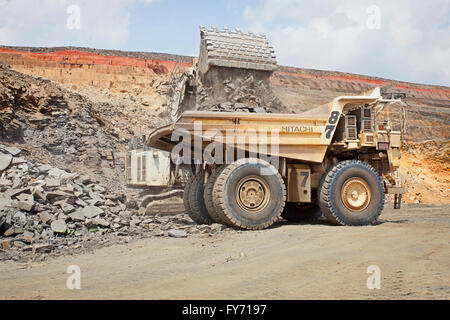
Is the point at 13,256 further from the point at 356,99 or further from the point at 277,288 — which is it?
the point at 356,99

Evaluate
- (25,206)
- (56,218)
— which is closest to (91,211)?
(56,218)

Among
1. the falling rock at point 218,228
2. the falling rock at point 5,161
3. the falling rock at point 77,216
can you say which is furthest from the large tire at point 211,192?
the falling rock at point 5,161

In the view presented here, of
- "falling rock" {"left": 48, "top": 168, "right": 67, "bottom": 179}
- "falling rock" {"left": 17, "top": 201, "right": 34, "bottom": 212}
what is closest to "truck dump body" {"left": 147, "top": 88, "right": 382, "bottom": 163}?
"falling rock" {"left": 17, "top": 201, "right": 34, "bottom": 212}

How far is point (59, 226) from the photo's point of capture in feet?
21.0

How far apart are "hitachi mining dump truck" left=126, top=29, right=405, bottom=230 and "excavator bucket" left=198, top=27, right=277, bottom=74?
6.02 metres

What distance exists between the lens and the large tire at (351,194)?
668cm

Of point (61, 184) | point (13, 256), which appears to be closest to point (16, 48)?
point (61, 184)

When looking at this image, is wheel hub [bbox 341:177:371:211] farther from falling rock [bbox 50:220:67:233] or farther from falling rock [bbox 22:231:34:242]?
falling rock [bbox 22:231:34:242]

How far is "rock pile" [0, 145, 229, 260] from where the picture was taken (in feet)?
19.0

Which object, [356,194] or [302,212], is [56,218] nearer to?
[302,212]

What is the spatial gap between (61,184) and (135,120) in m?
14.5

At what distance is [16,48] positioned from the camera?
108 feet

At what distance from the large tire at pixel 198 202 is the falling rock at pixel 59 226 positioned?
2.21 metres
